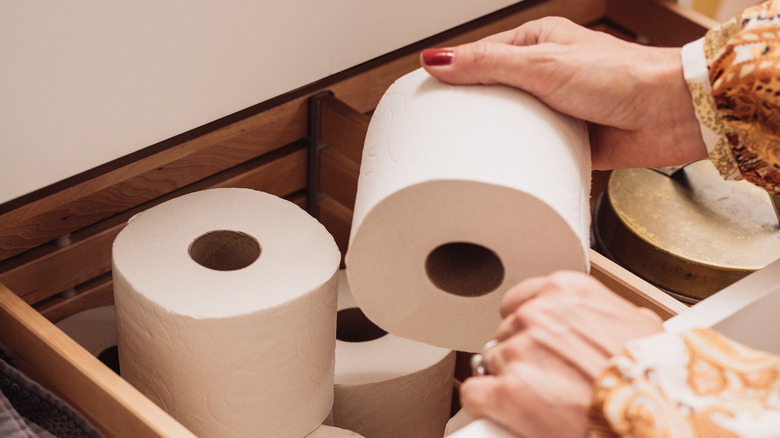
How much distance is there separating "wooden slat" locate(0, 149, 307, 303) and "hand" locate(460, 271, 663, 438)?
1.64ft

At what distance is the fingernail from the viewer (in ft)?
1.85

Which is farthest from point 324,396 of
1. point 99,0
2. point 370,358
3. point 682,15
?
point 682,15

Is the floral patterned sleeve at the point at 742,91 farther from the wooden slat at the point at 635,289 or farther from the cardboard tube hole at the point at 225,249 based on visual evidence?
the cardboard tube hole at the point at 225,249

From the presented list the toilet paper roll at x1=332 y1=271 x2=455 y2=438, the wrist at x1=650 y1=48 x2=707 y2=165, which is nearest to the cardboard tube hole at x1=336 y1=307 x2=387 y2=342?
the toilet paper roll at x1=332 y1=271 x2=455 y2=438

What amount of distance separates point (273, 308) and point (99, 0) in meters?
0.25

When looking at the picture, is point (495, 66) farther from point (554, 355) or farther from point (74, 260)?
point (74, 260)

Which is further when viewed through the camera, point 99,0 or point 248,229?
point 248,229

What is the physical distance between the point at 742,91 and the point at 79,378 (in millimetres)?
513

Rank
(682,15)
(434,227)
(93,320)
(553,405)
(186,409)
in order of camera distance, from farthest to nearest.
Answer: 1. (682,15)
2. (93,320)
3. (186,409)
4. (434,227)
5. (553,405)

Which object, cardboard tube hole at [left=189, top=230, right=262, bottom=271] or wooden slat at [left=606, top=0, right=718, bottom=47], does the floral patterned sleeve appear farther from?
wooden slat at [left=606, top=0, right=718, bottom=47]

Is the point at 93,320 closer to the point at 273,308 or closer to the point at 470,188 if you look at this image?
the point at 273,308

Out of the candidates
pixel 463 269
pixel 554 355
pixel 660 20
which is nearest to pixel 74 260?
pixel 463 269

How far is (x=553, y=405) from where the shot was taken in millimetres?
416

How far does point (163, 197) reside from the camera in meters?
0.86
